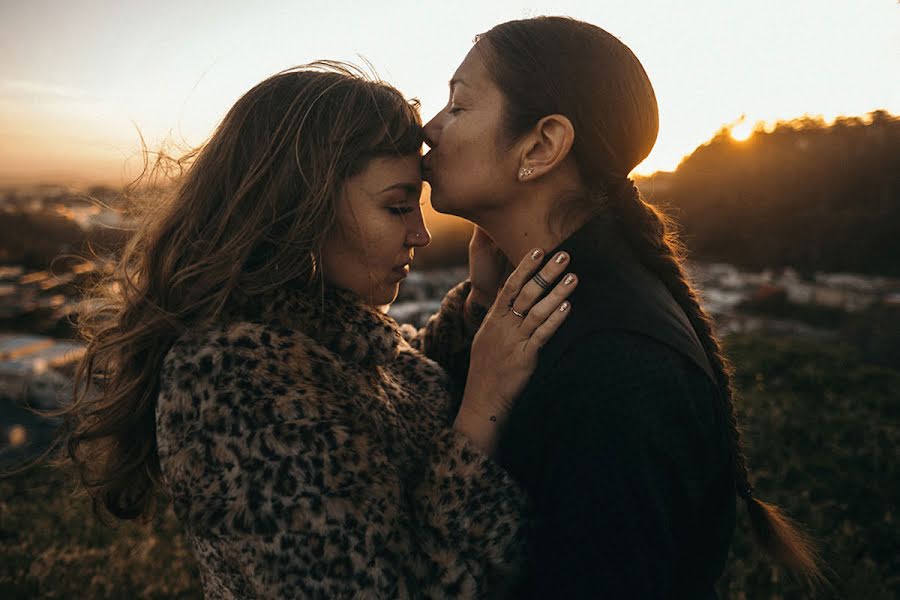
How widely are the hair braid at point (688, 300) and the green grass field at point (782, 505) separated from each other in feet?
4.95

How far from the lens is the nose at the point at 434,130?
8.17 feet

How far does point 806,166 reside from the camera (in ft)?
50.0

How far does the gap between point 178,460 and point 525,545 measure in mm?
1104

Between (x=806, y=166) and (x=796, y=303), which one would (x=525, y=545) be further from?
(x=806, y=166)

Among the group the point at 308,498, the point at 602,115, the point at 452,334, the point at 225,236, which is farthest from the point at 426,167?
the point at 308,498

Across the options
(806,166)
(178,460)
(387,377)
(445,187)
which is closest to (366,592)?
(178,460)

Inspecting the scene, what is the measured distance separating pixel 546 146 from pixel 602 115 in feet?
0.77

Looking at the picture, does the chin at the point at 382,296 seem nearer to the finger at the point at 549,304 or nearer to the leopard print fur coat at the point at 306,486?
the leopard print fur coat at the point at 306,486

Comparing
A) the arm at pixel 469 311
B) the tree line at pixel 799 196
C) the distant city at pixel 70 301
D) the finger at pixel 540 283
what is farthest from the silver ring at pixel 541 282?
the tree line at pixel 799 196

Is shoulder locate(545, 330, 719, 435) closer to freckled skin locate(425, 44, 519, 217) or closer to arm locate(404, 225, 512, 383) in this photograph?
freckled skin locate(425, 44, 519, 217)

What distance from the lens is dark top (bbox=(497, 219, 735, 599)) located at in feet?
5.00

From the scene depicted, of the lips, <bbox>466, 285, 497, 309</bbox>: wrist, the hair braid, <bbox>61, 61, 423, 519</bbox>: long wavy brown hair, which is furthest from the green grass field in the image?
the lips

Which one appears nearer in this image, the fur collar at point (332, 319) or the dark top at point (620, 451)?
the dark top at point (620, 451)

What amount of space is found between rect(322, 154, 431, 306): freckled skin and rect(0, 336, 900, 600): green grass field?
2.78m
